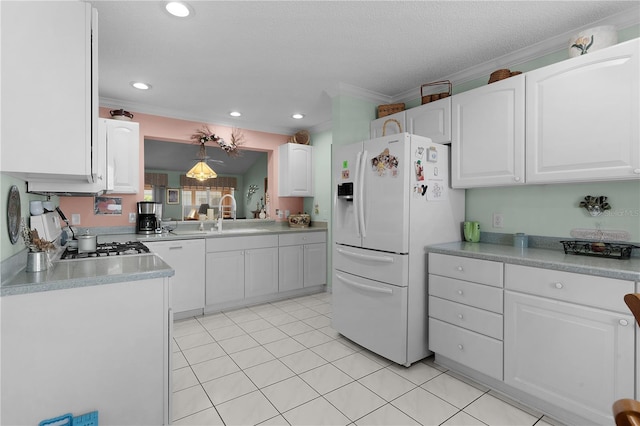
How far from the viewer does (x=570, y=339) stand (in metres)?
1.74

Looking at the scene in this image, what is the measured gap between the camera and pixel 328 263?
4473mm

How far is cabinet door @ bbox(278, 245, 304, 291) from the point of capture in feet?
13.5

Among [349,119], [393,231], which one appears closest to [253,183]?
[349,119]

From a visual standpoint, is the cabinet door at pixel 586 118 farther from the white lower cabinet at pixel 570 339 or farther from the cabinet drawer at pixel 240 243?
the cabinet drawer at pixel 240 243

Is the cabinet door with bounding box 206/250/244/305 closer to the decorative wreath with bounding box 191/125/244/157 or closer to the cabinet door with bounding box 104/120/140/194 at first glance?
the cabinet door with bounding box 104/120/140/194

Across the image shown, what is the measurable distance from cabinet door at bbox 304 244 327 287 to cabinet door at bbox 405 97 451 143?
6.97 ft

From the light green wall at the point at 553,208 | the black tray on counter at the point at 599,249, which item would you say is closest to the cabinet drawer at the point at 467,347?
the black tray on counter at the point at 599,249

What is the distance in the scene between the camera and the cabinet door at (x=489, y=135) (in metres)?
2.23

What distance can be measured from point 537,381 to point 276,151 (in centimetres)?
407

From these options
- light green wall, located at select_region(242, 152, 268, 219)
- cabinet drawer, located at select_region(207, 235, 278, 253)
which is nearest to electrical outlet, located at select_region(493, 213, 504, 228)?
cabinet drawer, located at select_region(207, 235, 278, 253)

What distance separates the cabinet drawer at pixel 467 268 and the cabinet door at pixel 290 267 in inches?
84.0

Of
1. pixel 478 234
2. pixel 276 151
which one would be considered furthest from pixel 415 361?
pixel 276 151

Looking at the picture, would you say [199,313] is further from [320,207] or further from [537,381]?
[537,381]

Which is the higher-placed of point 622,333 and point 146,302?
point 146,302
